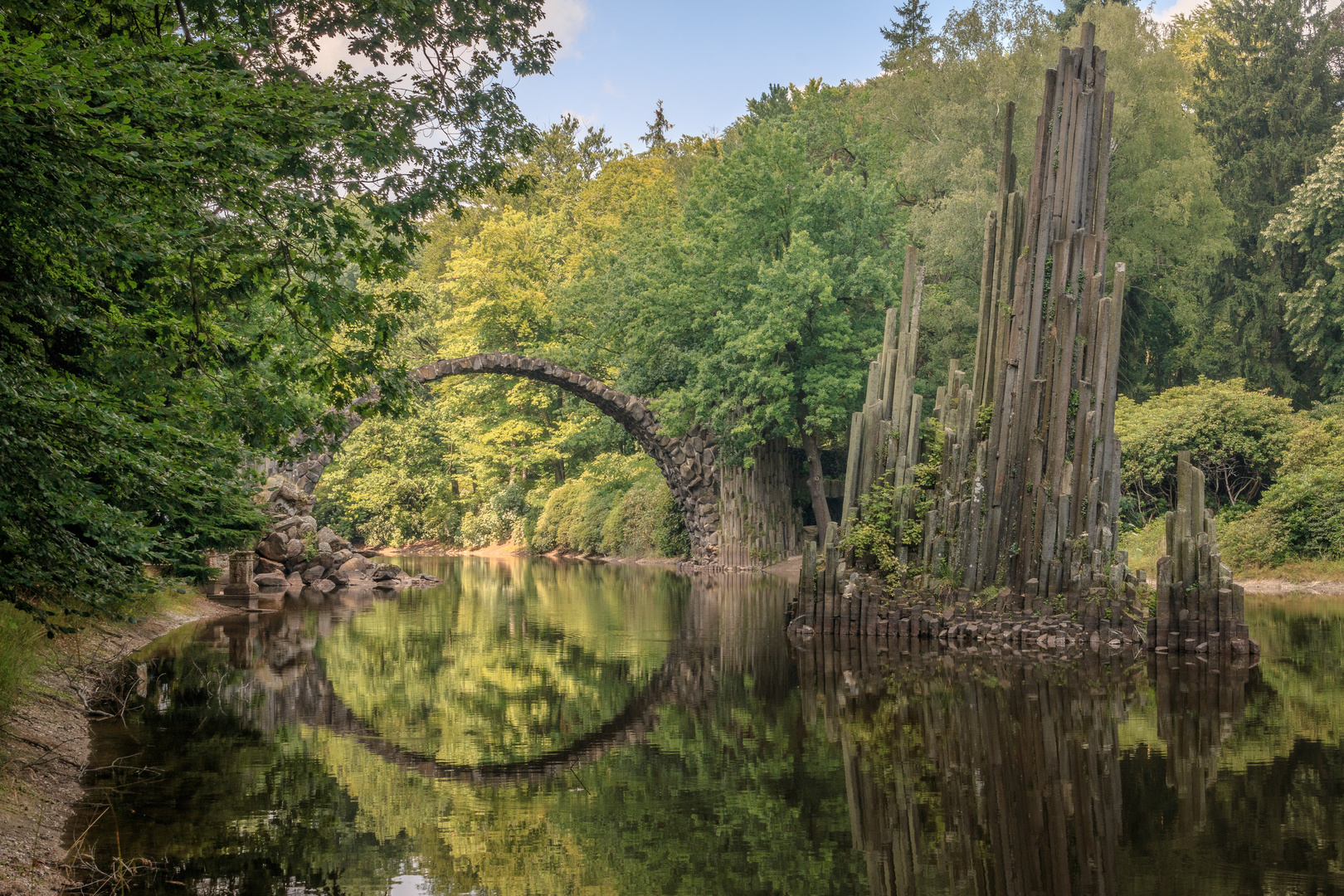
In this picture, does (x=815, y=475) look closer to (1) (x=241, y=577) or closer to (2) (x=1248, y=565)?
(2) (x=1248, y=565)

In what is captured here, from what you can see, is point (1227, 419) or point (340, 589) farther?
point (340, 589)

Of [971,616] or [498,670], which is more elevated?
[971,616]

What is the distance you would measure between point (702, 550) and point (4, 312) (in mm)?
30879

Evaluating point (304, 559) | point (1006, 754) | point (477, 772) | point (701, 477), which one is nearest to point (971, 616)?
point (1006, 754)

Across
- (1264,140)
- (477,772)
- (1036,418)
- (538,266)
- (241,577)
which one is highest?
(1264,140)

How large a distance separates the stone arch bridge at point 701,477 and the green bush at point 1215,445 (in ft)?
32.3

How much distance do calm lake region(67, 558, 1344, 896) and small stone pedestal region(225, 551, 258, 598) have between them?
9.39 metres

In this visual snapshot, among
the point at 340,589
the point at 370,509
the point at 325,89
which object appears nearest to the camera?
the point at 325,89

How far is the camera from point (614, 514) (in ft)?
150

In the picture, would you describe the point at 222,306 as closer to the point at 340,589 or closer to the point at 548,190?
the point at 340,589

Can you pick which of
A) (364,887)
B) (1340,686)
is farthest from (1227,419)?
(364,887)

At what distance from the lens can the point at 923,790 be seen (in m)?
8.77

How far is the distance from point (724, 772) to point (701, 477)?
2774 cm

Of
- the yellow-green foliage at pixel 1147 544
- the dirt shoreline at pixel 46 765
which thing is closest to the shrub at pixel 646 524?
the yellow-green foliage at pixel 1147 544
